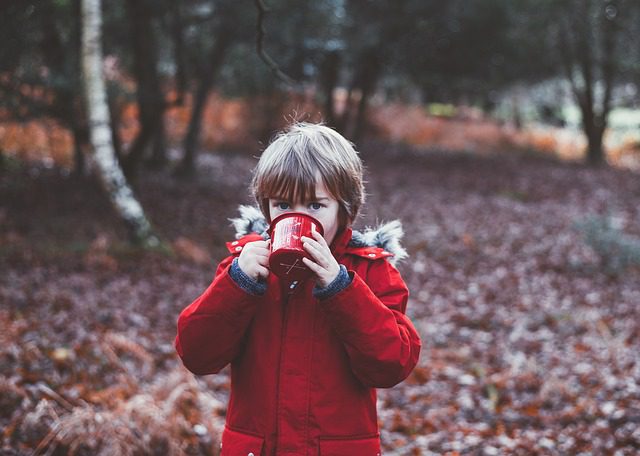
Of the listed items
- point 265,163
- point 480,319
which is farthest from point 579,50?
point 265,163

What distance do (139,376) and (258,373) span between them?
352 centimetres

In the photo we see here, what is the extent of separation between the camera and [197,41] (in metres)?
15.4

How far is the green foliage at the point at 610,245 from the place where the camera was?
955 centimetres

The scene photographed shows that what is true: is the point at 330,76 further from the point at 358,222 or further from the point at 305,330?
the point at 305,330

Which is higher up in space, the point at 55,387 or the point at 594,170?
the point at 594,170

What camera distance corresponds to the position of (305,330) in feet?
6.89

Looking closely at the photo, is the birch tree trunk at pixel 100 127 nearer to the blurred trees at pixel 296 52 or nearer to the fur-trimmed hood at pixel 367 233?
the blurred trees at pixel 296 52

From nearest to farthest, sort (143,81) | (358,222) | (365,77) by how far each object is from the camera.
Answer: (358,222), (143,81), (365,77)

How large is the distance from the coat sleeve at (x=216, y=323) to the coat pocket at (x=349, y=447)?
434mm

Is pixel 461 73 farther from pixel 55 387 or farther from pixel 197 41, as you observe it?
pixel 55 387

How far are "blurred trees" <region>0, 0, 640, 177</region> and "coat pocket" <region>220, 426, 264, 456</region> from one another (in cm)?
866

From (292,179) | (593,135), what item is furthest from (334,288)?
(593,135)

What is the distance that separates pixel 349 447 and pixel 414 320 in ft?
19.4

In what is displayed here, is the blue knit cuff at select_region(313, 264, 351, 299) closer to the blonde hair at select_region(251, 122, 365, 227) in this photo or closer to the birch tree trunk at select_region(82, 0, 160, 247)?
the blonde hair at select_region(251, 122, 365, 227)
